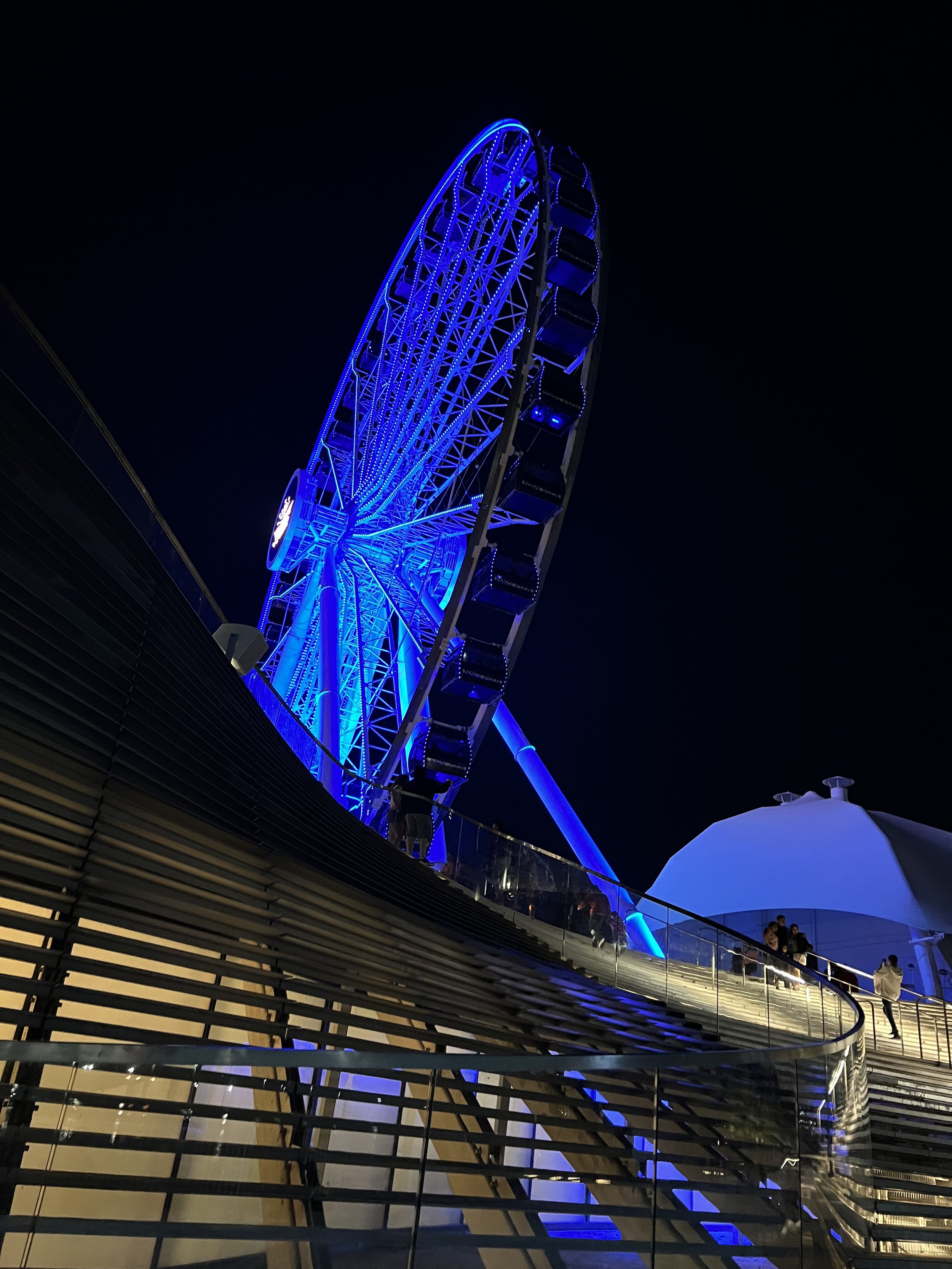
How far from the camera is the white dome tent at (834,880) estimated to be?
88.0ft

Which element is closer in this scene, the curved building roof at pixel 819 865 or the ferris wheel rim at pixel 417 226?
the ferris wheel rim at pixel 417 226

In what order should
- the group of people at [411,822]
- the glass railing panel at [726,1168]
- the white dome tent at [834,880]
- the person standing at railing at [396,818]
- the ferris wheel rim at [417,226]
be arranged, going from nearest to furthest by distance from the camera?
the glass railing panel at [726,1168]
the group of people at [411,822]
the person standing at railing at [396,818]
the ferris wheel rim at [417,226]
the white dome tent at [834,880]

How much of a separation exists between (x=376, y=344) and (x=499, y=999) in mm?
19990

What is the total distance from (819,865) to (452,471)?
15.7 meters

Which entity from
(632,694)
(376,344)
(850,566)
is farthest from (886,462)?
(376,344)

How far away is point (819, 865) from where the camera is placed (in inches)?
1126

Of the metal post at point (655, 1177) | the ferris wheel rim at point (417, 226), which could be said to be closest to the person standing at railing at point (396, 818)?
the metal post at point (655, 1177)

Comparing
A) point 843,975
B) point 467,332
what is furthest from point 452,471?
point 843,975

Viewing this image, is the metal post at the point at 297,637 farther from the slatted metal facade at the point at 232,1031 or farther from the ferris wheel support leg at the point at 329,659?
the slatted metal facade at the point at 232,1031

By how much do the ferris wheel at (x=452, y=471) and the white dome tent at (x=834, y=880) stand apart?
11.6m

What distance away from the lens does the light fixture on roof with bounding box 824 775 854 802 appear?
103 feet

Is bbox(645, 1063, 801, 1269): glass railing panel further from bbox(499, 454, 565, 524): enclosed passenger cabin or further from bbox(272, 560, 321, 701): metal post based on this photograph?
bbox(272, 560, 321, 701): metal post

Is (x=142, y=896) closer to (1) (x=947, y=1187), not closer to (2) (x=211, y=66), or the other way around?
(1) (x=947, y=1187)

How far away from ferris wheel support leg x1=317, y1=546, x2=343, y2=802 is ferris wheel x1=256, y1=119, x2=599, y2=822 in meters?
0.04
